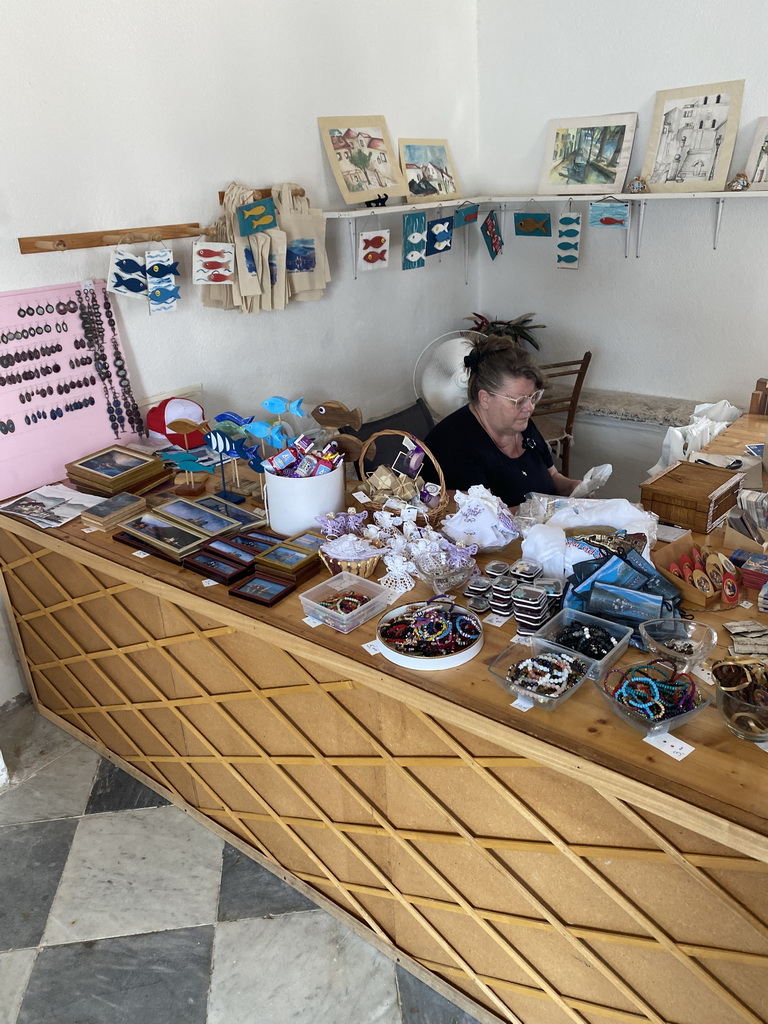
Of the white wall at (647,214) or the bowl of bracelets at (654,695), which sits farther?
the white wall at (647,214)

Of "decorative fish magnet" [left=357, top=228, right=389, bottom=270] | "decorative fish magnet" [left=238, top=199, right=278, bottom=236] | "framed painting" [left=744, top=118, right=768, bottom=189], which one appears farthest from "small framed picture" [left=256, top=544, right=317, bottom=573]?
"framed painting" [left=744, top=118, right=768, bottom=189]

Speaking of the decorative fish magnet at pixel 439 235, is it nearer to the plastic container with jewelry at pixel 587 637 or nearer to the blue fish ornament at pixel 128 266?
the blue fish ornament at pixel 128 266

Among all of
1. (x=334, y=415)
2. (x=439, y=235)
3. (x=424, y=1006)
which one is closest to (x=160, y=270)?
(x=334, y=415)

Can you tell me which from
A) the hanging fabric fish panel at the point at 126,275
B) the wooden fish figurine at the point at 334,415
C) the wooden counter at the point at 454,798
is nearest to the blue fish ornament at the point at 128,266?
the hanging fabric fish panel at the point at 126,275

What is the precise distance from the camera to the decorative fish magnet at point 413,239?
4.06m

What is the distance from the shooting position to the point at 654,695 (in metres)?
1.56

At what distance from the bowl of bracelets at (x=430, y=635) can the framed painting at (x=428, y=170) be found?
298 centimetres

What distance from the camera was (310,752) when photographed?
81.7 inches

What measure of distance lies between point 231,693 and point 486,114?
395 centimetres

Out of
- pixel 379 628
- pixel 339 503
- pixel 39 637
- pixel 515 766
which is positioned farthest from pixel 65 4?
pixel 515 766

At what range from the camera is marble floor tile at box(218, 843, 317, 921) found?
91.5 inches

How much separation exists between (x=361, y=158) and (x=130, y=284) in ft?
5.12

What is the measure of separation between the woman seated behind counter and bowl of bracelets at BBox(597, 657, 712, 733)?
142 cm

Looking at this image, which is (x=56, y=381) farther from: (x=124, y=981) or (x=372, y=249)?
(x=124, y=981)
